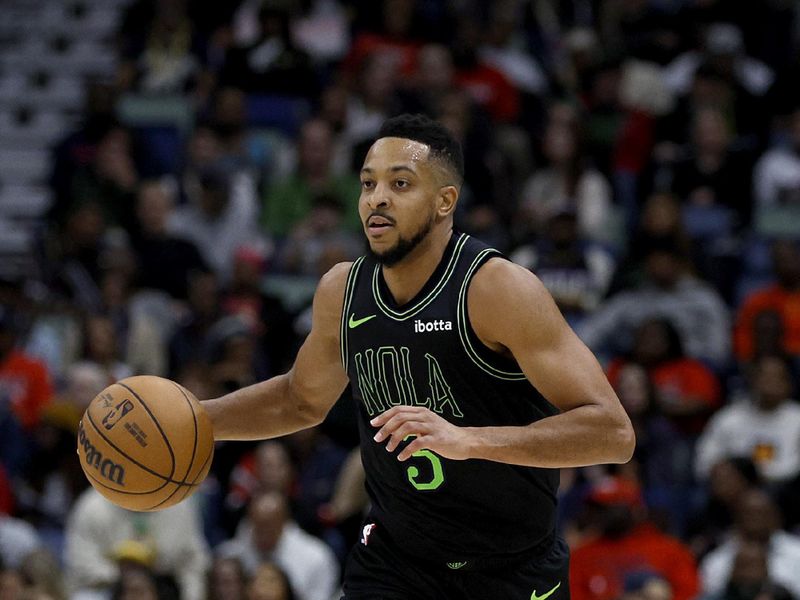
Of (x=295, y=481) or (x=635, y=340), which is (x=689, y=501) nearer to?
(x=635, y=340)

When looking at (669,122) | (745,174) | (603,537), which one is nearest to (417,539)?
(603,537)

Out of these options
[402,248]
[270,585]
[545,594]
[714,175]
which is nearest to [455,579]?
[545,594]

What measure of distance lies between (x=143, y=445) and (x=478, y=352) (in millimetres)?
1248

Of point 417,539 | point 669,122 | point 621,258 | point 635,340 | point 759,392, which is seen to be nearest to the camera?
point 417,539

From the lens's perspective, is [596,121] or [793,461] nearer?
[793,461]

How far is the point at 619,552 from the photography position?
30.2ft

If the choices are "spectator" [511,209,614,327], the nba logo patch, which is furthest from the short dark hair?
"spectator" [511,209,614,327]

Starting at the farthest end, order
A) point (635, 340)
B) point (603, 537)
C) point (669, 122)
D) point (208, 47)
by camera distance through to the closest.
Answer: point (208, 47), point (669, 122), point (635, 340), point (603, 537)

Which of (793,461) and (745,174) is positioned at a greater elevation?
(745,174)

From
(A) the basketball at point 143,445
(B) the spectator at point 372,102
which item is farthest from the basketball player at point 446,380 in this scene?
(B) the spectator at point 372,102

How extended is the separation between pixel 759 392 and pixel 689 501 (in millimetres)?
878

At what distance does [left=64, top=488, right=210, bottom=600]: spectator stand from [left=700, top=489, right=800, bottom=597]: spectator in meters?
3.27

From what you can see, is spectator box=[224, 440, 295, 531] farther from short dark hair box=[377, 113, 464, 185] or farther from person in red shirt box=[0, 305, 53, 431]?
short dark hair box=[377, 113, 464, 185]

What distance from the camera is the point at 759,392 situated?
32.9ft
